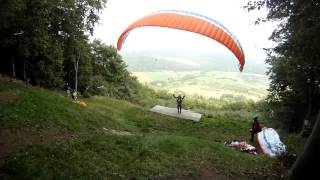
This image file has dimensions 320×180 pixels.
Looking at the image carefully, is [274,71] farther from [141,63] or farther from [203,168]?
[141,63]

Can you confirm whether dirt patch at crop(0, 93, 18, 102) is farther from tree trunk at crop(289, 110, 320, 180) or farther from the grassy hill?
tree trunk at crop(289, 110, 320, 180)

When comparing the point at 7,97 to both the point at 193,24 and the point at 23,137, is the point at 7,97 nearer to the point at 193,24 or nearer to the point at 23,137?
the point at 23,137

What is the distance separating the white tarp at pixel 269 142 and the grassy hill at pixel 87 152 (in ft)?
8.83

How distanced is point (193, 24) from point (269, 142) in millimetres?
7514

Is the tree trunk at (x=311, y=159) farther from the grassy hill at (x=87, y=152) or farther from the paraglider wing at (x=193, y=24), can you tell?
the paraglider wing at (x=193, y=24)

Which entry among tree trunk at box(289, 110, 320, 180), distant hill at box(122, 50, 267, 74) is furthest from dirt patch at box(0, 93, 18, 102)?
distant hill at box(122, 50, 267, 74)

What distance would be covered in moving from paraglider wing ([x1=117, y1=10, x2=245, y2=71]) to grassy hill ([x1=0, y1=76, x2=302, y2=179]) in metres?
5.82

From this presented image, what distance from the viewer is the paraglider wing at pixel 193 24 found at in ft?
→ 59.3

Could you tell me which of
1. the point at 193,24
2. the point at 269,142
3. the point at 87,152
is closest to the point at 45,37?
the point at 193,24

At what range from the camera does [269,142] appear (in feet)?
62.0

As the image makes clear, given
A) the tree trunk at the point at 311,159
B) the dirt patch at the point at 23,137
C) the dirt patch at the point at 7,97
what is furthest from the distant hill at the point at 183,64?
the tree trunk at the point at 311,159

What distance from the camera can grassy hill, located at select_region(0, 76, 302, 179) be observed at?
10445 mm

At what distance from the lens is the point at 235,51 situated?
19250mm

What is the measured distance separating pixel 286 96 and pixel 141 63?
126 m
